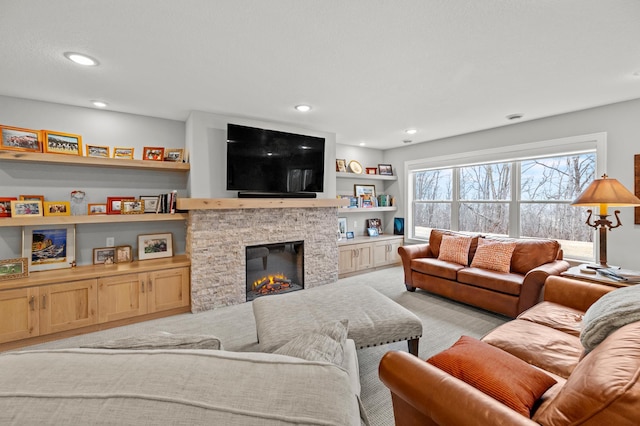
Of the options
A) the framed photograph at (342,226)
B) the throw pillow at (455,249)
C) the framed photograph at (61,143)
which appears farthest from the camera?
the framed photograph at (342,226)

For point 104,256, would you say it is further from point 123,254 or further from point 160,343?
point 160,343

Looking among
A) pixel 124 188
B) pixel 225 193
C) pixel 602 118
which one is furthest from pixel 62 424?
pixel 602 118

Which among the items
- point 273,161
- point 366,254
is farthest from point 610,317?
point 366,254

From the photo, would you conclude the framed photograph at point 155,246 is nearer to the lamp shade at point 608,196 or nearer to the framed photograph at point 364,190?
→ the framed photograph at point 364,190

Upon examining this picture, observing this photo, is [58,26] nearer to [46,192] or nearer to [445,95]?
[46,192]

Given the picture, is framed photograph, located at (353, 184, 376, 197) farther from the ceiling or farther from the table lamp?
the table lamp

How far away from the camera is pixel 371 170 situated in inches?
229

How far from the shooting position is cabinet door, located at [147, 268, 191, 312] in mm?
3154

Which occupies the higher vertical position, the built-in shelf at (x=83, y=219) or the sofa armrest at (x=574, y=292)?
the built-in shelf at (x=83, y=219)

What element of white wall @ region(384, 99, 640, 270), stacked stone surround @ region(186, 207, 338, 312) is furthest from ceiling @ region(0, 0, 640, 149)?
stacked stone surround @ region(186, 207, 338, 312)

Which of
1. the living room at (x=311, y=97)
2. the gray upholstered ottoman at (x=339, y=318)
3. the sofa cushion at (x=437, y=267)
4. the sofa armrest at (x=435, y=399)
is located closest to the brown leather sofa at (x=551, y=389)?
the sofa armrest at (x=435, y=399)

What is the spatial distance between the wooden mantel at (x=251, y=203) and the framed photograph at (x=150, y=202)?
0.43 metres

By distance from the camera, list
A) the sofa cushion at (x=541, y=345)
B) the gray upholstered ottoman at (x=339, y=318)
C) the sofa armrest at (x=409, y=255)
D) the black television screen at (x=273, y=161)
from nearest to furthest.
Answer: the sofa cushion at (x=541, y=345)
the gray upholstered ottoman at (x=339, y=318)
the black television screen at (x=273, y=161)
the sofa armrest at (x=409, y=255)

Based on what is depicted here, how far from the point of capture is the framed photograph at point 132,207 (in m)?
3.30
